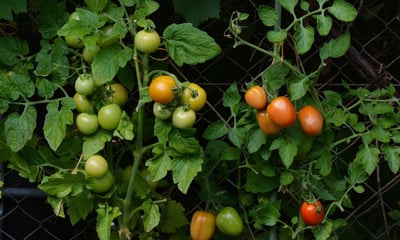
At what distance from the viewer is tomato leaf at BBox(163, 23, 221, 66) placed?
166 cm

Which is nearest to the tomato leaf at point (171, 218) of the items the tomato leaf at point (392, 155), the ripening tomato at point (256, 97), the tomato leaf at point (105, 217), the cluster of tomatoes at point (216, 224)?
the cluster of tomatoes at point (216, 224)

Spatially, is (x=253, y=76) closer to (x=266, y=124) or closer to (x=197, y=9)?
(x=197, y=9)

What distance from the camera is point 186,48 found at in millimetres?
1670

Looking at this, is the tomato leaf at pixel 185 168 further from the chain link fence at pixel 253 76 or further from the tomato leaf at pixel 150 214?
the chain link fence at pixel 253 76

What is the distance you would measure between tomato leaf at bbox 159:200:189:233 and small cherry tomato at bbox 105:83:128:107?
13.1 inches

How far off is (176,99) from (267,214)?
40 centimetres

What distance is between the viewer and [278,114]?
161 centimetres

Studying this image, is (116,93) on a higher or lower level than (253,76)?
higher

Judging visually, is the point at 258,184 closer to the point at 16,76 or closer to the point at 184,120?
the point at 184,120

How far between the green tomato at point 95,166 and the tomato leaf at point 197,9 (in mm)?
407

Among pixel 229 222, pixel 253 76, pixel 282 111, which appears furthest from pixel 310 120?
pixel 253 76

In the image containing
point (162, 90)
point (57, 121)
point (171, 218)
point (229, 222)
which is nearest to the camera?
point (162, 90)

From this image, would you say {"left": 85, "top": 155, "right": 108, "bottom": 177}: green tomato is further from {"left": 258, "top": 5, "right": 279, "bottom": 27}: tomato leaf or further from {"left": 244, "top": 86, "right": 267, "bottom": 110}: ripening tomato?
{"left": 258, "top": 5, "right": 279, "bottom": 27}: tomato leaf

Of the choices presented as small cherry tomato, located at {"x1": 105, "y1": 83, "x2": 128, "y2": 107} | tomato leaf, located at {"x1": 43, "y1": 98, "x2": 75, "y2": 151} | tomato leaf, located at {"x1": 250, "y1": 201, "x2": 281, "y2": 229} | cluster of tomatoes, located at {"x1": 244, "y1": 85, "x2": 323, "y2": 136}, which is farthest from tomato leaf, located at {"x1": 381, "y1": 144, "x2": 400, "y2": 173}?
tomato leaf, located at {"x1": 43, "y1": 98, "x2": 75, "y2": 151}
